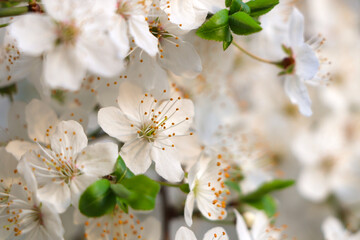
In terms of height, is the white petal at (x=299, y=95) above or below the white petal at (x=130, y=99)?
below

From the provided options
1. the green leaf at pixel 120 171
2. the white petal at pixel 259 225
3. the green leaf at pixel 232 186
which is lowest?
the white petal at pixel 259 225

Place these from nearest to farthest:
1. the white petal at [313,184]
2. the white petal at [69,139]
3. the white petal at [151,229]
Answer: the white petal at [69,139]
the white petal at [151,229]
the white petal at [313,184]

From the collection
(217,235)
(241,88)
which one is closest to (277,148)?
(241,88)

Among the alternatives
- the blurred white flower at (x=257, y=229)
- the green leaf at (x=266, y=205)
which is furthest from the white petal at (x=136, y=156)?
the green leaf at (x=266, y=205)

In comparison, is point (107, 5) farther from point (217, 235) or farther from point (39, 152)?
point (217, 235)

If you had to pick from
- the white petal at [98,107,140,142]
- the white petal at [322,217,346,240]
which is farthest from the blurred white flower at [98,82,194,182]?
the white petal at [322,217,346,240]

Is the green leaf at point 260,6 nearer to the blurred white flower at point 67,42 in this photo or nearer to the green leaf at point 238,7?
the green leaf at point 238,7

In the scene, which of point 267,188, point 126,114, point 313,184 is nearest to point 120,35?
point 126,114
